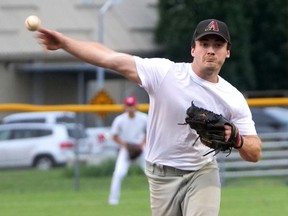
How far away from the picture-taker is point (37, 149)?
1938cm

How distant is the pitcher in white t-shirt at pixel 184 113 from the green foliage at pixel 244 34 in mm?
23469

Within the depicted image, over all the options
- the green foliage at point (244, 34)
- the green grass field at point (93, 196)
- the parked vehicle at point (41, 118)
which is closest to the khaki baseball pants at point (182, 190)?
the green grass field at point (93, 196)

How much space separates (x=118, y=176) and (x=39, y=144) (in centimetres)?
536

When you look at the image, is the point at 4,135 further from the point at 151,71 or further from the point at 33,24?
the point at 33,24

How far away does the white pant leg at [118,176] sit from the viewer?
1419 centimetres

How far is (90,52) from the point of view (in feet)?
19.8

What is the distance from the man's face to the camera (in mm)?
6383

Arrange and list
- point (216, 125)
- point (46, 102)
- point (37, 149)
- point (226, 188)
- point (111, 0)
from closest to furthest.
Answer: point (216, 125)
point (226, 188)
point (37, 149)
point (111, 0)
point (46, 102)

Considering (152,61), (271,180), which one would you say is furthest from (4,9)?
(152,61)

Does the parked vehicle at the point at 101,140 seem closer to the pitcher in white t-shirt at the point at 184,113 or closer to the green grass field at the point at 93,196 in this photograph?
the green grass field at the point at 93,196

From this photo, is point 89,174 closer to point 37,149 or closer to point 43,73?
point 37,149

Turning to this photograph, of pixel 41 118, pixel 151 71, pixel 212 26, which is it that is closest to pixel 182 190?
pixel 151 71

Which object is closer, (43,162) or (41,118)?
(43,162)

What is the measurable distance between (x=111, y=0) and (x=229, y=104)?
24547 mm
